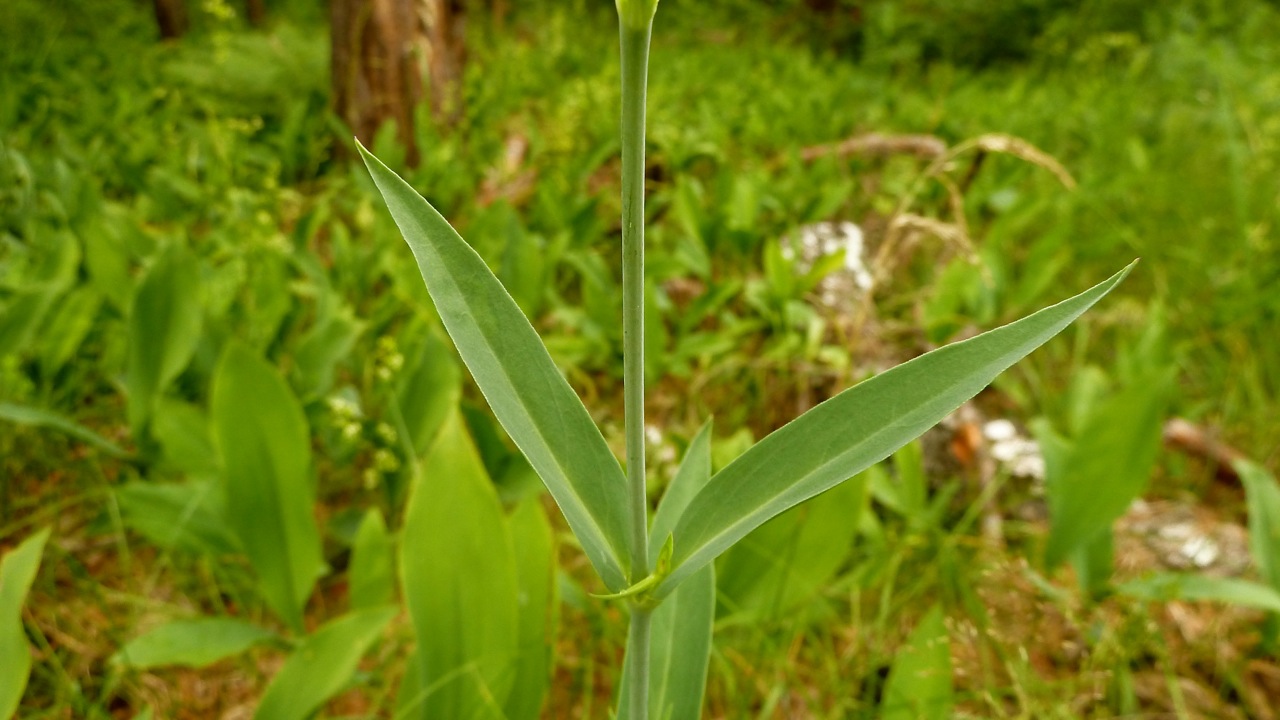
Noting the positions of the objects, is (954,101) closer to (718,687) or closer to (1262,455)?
(1262,455)

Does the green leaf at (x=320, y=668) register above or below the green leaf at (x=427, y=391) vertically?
below

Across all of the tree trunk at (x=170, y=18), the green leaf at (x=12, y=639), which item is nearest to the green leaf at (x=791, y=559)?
the green leaf at (x=12, y=639)

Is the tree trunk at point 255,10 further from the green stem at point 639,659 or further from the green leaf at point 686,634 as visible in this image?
the green stem at point 639,659

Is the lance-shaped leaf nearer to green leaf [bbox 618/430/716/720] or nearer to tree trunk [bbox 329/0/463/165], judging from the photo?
green leaf [bbox 618/430/716/720]

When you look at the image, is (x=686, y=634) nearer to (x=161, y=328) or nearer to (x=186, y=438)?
(x=186, y=438)

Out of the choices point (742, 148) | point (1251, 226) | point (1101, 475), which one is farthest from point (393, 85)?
point (1251, 226)

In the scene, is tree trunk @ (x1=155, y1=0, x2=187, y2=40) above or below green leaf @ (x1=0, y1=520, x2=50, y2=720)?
above

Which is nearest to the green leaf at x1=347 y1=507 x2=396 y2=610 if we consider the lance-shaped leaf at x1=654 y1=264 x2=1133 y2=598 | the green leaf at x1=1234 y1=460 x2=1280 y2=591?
the lance-shaped leaf at x1=654 y1=264 x2=1133 y2=598
